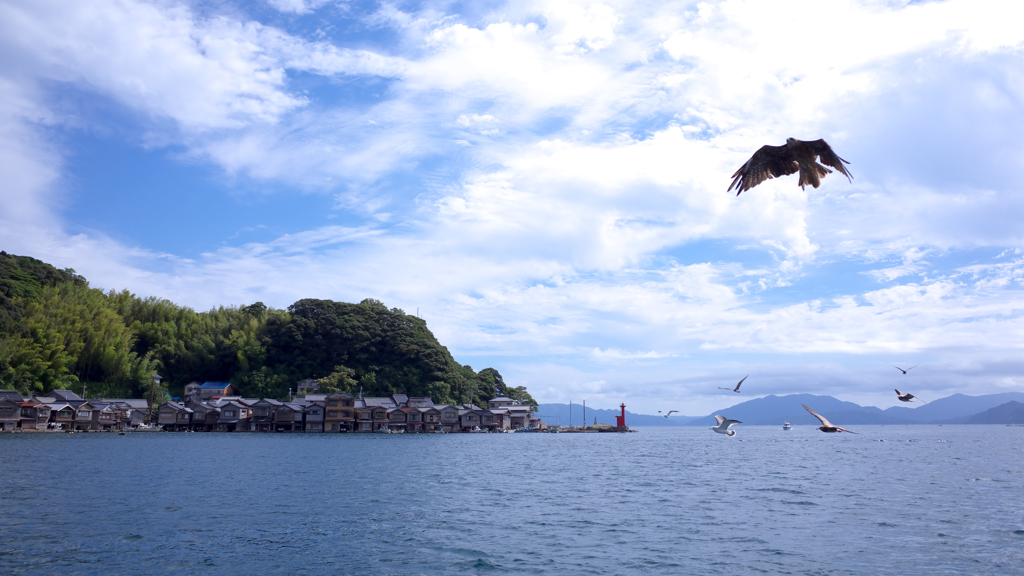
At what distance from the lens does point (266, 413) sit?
76.2 meters

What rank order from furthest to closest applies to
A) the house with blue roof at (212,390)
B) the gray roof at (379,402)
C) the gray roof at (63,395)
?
the house with blue roof at (212,390)
the gray roof at (379,402)
the gray roof at (63,395)

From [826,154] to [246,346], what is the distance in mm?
87378

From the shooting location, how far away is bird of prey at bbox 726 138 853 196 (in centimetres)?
830

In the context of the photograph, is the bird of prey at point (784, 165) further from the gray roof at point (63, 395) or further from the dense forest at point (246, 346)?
the dense forest at point (246, 346)

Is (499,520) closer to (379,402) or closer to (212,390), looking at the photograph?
(379,402)

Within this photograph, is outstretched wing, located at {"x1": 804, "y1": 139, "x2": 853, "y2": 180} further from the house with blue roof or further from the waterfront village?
the house with blue roof

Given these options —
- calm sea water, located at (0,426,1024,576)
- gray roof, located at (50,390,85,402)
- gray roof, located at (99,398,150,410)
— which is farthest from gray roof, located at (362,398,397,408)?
calm sea water, located at (0,426,1024,576)

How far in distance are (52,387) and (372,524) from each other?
66.1 metres

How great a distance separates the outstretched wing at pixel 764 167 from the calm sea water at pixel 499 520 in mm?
8284

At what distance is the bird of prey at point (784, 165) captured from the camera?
8305 millimetres

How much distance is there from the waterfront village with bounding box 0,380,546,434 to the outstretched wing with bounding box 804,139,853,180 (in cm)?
7384

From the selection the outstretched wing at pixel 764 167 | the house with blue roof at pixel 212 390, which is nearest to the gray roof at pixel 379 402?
the house with blue roof at pixel 212 390

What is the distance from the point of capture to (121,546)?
13.7 m

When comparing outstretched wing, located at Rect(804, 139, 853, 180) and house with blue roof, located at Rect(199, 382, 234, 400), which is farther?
house with blue roof, located at Rect(199, 382, 234, 400)
